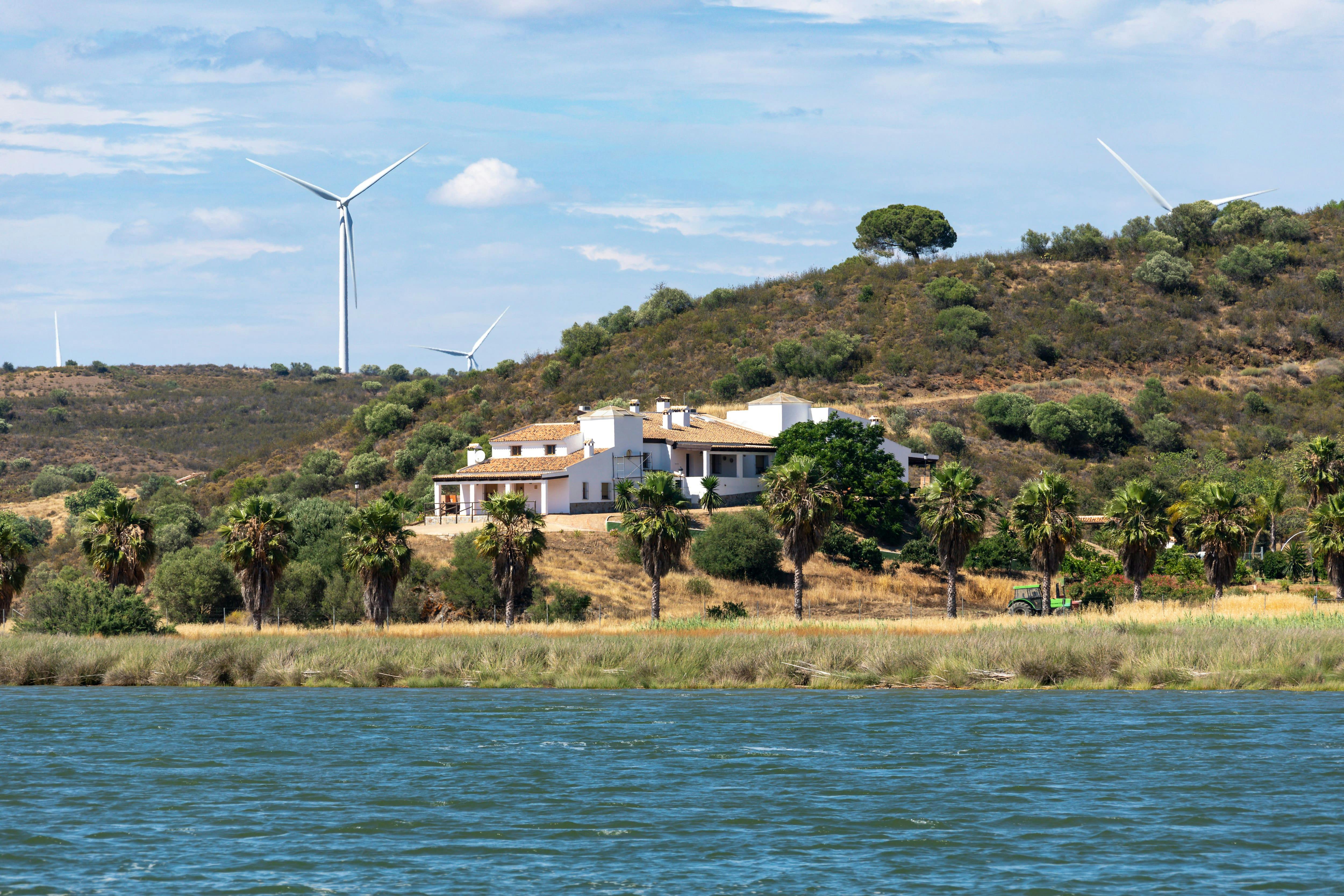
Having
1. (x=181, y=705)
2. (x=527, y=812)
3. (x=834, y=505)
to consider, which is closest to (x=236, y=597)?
(x=181, y=705)

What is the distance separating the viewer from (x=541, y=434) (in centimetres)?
10000

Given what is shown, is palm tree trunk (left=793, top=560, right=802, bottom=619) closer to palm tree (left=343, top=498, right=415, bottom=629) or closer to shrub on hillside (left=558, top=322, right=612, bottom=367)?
palm tree (left=343, top=498, right=415, bottom=629)

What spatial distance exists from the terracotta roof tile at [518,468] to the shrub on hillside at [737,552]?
39.3ft

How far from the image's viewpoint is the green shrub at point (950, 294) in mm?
145375

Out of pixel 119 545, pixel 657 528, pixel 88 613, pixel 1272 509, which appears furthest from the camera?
pixel 1272 509

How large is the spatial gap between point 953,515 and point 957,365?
221ft

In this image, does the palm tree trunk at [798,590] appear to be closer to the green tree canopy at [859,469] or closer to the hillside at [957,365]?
the green tree canopy at [859,469]

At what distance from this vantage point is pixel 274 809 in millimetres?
31438

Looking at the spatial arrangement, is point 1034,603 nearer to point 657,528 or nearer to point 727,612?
point 727,612


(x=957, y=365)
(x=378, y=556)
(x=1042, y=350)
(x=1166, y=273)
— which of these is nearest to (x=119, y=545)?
(x=378, y=556)

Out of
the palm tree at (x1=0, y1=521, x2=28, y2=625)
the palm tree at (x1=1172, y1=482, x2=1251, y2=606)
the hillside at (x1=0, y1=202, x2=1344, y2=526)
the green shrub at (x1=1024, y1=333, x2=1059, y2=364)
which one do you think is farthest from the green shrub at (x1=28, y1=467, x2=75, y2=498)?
the palm tree at (x1=1172, y1=482, x2=1251, y2=606)

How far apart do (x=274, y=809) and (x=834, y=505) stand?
160ft

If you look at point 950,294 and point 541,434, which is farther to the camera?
point 950,294

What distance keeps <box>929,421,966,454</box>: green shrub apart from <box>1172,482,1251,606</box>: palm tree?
41.6 m
